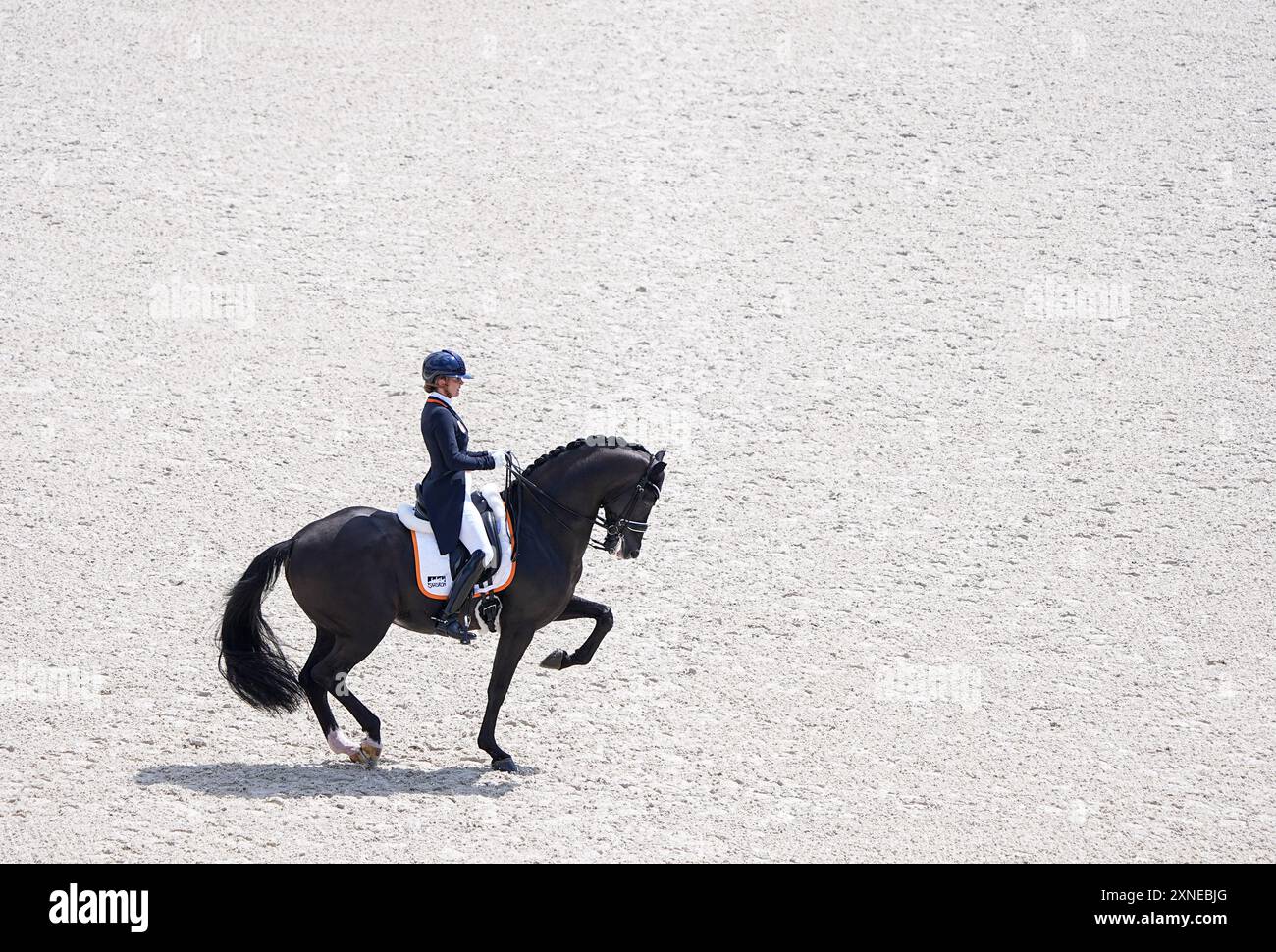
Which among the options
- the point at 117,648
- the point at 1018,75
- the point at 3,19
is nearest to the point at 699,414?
the point at 117,648

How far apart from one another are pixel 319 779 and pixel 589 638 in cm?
233

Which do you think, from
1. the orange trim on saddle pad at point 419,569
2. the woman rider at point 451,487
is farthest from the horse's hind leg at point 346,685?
the woman rider at point 451,487

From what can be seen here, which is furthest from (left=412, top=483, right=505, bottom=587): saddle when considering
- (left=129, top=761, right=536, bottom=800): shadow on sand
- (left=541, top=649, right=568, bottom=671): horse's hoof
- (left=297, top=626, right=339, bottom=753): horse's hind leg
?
(left=129, top=761, right=536, bottom=800): shadow on sand

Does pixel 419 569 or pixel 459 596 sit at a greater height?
pixel 419 569

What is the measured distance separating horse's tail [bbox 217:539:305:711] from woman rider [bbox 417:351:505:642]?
115 centimetres

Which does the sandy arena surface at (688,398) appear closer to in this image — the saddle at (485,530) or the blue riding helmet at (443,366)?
the saddle at (485,530)

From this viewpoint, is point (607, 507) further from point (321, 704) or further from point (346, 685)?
point (321, 704)

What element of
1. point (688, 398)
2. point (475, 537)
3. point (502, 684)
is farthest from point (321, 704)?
point (688, 398)

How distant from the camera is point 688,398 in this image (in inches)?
759

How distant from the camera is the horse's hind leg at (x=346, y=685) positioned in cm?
1065

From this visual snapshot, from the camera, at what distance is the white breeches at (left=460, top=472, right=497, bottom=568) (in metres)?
10.7

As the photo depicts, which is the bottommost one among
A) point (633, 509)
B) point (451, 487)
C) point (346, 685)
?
point (346, 685)

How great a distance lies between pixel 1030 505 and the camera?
17156mm

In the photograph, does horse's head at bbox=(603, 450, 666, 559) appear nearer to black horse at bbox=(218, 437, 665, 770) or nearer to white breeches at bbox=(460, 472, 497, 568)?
black horse at bbox=(218, 437, 665, 770)
